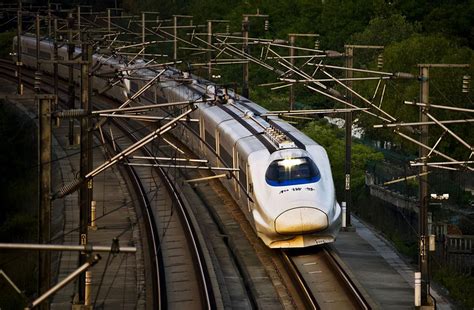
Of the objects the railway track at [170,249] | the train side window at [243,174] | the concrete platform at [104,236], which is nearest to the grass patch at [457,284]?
the train side window at [243,174]

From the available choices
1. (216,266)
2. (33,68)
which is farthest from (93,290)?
(33,68)

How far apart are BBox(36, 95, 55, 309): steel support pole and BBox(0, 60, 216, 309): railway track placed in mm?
4394

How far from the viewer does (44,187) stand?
23.3 m

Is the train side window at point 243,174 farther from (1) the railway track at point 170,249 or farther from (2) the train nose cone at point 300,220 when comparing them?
(2) the train nose cone at point 300,220

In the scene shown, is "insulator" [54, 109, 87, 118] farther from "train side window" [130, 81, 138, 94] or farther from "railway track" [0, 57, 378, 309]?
"train side window" [130, 81, 138, 94]

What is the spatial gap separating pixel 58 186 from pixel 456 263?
16088 mm

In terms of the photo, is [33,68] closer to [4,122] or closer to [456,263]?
[4,122]

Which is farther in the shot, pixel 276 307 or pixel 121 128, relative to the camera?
pixel 121 128

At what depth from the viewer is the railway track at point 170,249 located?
2806 cm

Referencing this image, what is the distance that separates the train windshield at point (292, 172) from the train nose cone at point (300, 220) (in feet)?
2.96

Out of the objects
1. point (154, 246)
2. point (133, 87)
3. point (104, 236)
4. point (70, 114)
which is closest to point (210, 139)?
point (104, 236)

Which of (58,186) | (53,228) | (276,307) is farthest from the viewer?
(58,186)

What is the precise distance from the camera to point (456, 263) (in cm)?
3378

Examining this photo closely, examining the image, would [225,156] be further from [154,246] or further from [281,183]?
[281,183]
